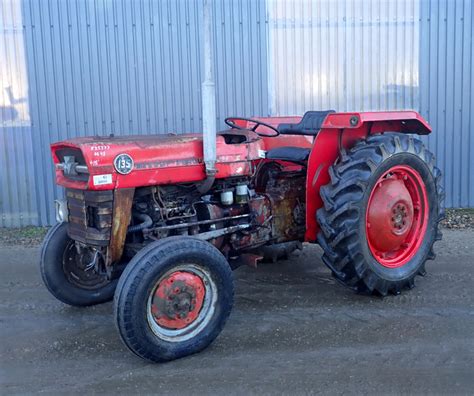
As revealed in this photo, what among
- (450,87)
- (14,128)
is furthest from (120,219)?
(450,87)

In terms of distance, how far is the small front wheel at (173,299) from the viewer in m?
3.52

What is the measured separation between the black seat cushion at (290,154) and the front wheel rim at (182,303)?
1.41 meters

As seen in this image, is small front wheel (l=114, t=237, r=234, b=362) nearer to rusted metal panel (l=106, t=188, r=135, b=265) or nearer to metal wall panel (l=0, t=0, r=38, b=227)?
rusted metal panel (l=106, t=188, r=135, b=265)

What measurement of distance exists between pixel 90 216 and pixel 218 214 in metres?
0.97

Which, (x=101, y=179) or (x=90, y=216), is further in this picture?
(x=90, y=216)

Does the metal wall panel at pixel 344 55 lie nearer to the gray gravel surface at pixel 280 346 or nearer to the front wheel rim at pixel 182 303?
the gray gravel surface at pixel 280 346

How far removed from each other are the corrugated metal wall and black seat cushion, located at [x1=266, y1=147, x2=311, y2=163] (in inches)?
127

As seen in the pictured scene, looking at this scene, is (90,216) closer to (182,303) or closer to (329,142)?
(182,303)

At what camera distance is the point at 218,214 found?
14.7ft

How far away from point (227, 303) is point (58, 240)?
1.54m

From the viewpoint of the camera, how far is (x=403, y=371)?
3.50m

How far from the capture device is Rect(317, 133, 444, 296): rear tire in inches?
173

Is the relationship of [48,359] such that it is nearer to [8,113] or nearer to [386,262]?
[386,262]

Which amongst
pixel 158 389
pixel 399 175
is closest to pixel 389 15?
pixel 399 175
